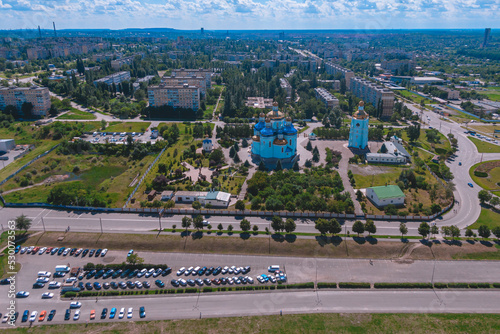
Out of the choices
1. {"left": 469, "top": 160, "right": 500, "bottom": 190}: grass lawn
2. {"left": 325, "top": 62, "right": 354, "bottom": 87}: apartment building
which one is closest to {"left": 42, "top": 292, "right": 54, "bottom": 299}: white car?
{"left": 469, "top": 160, "right": 500, "bottom": 190}: grass lawn

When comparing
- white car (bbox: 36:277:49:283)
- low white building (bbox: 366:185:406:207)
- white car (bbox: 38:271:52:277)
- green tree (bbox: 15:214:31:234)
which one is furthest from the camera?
low white building (bbox: 366:185:406:207)

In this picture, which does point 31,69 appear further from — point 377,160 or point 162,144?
point 377,160

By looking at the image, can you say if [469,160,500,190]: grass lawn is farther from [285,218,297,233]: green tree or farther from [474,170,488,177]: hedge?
[285,218,297,233]: green tree

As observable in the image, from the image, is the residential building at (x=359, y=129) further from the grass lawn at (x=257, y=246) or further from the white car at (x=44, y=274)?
the white car at (x=44, y=274)

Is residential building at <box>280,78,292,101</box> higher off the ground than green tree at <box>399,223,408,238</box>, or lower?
higher

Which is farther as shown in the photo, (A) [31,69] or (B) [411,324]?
(A) [31,69]

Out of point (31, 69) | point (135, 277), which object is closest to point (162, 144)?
point (135, 277)
